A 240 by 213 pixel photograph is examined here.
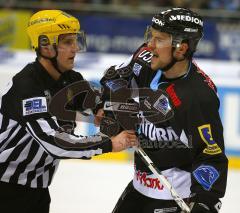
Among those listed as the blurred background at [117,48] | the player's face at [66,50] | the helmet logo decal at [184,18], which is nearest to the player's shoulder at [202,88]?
the helmet logo decal at [184,18]

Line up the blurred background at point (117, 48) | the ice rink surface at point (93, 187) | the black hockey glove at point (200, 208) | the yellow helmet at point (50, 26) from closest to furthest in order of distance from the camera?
the black hockey glove at point (200, 208) → the yellow helmet at point (50, 26) → the ice rink surface at point (93, 187) → the blurred background at point (117, 48)

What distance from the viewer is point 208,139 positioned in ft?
9.55

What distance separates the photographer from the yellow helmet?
3.21m

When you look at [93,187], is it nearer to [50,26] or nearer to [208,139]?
[50,26]

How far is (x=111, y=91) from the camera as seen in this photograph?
12.0 ft

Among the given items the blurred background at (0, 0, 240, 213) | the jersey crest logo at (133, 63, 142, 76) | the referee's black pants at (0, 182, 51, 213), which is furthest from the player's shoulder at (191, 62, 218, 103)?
the blurred background at (0, 0, 240, 213)

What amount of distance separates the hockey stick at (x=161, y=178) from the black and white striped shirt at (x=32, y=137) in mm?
179

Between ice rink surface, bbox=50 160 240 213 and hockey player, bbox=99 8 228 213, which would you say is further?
ice rink surface, bbox=50 160 240 213

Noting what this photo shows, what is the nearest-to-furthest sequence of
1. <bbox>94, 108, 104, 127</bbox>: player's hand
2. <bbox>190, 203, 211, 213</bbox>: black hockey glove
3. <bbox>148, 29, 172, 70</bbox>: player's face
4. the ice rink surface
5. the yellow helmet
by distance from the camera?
1. <bbox>190, 203, 211, 213</bbox>: black hockey glove
2. <bbox>148, 29, 172, 70</bbox>: player's face
3. the yellow helmet
4. <bbox>94, 108, 104, 127</bbox>: player's hand
5. the ice rink surface

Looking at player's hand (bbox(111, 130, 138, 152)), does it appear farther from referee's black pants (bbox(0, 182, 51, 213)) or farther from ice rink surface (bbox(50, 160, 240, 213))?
ice rink surface (bbox(50, 160, 240, 213))

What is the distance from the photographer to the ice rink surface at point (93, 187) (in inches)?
184

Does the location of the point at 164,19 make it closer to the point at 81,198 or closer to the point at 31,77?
the point at 31,77

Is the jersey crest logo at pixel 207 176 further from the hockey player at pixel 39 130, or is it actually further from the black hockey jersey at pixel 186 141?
the hockey player at pixel 39 130

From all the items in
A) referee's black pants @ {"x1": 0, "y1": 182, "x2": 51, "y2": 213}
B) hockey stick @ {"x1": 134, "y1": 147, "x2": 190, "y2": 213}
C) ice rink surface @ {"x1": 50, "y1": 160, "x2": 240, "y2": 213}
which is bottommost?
ice rink surface @ {"x1": 50, "y1": 160, "x2": 240, "y2": 213}
